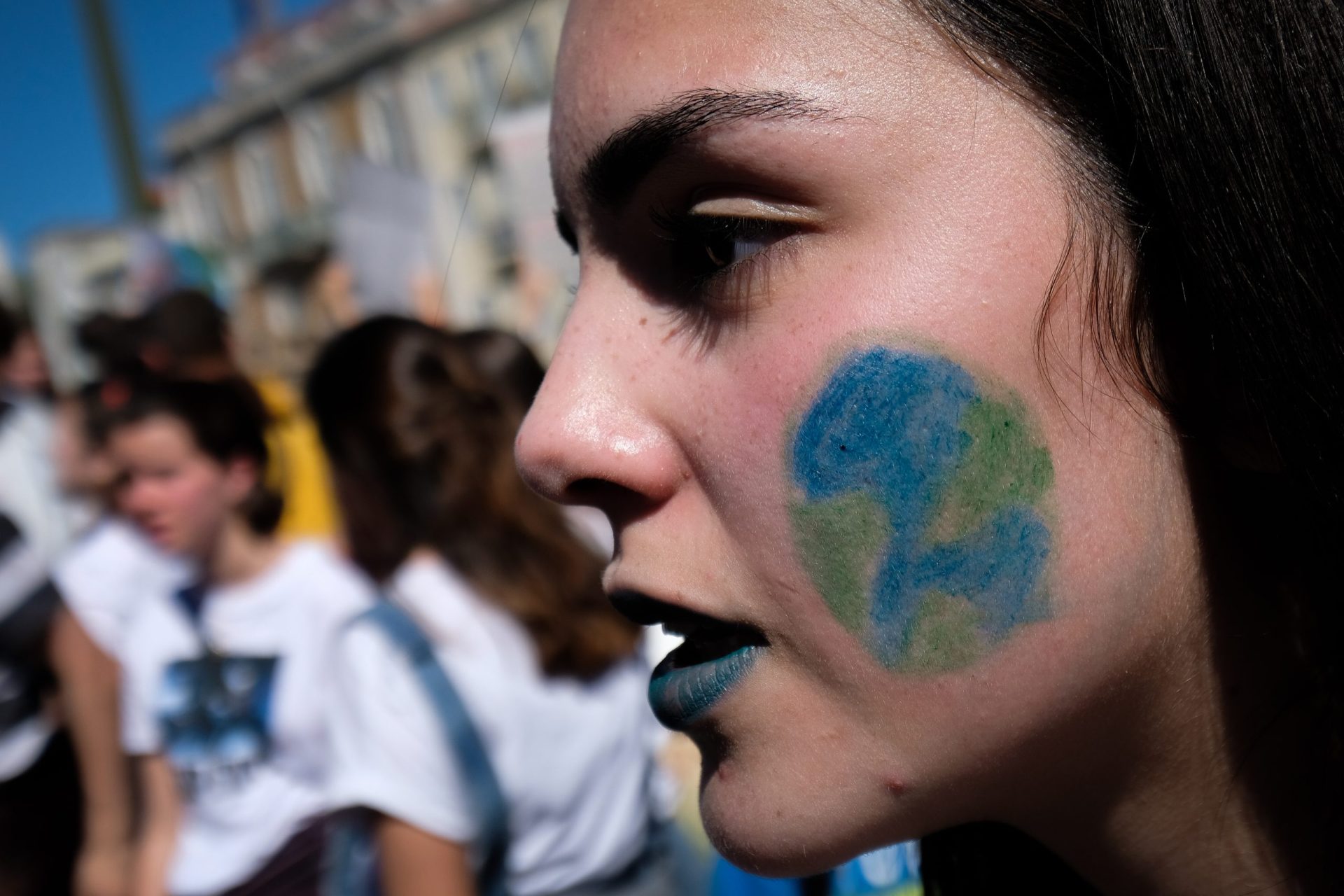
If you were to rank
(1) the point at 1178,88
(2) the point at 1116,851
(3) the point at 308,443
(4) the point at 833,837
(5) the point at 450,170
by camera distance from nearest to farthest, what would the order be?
(1) the point at 1178,88
(4) the point at 833,837
(2) the point at 1116,851
(3) the point at 308,443
(5) the point at 450,170

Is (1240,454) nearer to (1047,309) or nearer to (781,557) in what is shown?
(1047,309)

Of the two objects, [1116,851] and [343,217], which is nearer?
[1116,851]

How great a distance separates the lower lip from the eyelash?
34 centimetres

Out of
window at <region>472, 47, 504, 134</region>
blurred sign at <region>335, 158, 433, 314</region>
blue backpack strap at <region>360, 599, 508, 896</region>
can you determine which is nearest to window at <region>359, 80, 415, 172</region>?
window at <region>472, 47, 504, 134</region>

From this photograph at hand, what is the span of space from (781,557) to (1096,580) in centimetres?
30

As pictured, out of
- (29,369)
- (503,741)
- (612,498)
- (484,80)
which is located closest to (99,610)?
(29,369)

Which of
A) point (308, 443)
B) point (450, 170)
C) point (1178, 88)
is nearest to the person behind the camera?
point (1178, 88)

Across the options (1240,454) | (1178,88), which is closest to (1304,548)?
(1240,454)

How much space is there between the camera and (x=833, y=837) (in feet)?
3.57

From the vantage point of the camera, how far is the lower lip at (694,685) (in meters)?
1.12

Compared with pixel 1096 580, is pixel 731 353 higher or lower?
higher

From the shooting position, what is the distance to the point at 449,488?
294cm

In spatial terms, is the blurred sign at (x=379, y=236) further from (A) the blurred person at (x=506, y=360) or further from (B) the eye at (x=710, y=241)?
(B) the eye at (x=710, y=241)

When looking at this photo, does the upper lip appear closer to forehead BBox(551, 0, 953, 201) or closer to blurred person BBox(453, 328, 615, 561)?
forehead BBox(551, 0, 953, 201)
